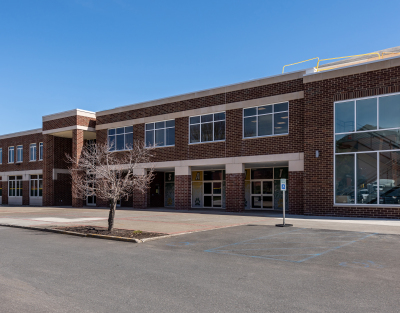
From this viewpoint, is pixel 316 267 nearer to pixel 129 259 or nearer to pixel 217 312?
pixel 217 312

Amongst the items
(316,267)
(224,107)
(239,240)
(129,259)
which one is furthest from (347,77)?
(129,259)

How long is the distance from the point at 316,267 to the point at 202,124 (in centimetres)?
1762

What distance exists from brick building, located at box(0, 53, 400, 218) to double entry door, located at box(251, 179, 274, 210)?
0.23 feet

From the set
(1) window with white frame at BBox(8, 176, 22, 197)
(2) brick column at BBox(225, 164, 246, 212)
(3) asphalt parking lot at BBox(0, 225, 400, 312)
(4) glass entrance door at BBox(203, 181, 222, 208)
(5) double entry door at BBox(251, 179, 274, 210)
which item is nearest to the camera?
(3) asphalt parking lot at BBox(0, 225, 400, 312)

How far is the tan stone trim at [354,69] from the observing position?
1722cm

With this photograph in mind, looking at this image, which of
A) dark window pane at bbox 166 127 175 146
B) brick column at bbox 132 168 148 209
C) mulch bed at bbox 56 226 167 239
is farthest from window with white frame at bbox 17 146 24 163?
mulch bed at bbox 56 226 167 239

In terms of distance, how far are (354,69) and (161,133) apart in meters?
13.7

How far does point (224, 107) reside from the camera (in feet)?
77.2

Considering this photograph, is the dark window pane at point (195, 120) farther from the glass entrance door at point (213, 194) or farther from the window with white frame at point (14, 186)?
the window with white frame at point (14, 186)

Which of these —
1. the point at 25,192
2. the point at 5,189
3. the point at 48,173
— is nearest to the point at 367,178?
the point at 48,173

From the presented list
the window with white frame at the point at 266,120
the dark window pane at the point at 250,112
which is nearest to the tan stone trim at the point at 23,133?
the dark window pane at the point at 250,112

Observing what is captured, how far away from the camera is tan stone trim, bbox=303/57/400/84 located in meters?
17.2

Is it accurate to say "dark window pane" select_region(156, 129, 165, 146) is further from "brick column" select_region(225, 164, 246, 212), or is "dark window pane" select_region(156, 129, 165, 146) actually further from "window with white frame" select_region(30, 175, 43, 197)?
"window with white frame" select_region(30, 175, 43, 197)

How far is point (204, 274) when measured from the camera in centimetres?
729
